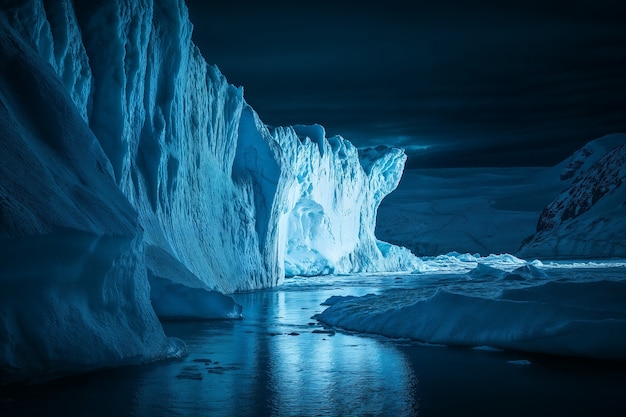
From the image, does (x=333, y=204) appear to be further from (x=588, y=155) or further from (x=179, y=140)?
(x=588, y=155)

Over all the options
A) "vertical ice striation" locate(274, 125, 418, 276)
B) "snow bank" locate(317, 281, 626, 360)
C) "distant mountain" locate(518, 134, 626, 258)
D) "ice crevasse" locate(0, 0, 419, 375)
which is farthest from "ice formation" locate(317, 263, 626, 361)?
"distant mountain" locate(518, 134, 626, 258)

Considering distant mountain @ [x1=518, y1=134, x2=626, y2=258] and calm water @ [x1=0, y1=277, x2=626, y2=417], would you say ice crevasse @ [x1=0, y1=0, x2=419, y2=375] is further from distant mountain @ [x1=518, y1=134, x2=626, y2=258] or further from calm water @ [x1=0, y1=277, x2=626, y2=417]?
distant mountain @ [x1=518, y1=134, x2=626, y2=258]

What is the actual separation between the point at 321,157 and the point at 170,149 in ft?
41.9

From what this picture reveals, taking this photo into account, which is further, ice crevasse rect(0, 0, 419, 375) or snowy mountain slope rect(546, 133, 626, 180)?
snowy mountain slope rect(546, 133, 626, 180)

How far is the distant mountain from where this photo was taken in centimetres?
3738

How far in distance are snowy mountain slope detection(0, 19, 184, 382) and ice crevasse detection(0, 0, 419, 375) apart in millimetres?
12

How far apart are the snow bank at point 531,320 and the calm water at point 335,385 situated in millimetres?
157

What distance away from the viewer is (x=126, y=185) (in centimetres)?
1119

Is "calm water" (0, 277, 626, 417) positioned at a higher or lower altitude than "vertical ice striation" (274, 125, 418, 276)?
lower

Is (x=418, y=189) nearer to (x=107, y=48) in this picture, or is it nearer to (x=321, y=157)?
(x=321, y=157)

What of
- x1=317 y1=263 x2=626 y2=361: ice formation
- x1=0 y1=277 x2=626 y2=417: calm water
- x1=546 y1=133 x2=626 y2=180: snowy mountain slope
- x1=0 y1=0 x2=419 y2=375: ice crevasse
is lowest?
x1=0 y1=277 x2=626 y2=417: calm water

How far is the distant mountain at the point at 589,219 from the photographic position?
1471 inches

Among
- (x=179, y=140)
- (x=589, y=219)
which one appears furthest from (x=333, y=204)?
(x=589, y=219)

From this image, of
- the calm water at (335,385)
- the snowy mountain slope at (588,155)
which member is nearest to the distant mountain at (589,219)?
the snowy mountain slope at (588,155)
